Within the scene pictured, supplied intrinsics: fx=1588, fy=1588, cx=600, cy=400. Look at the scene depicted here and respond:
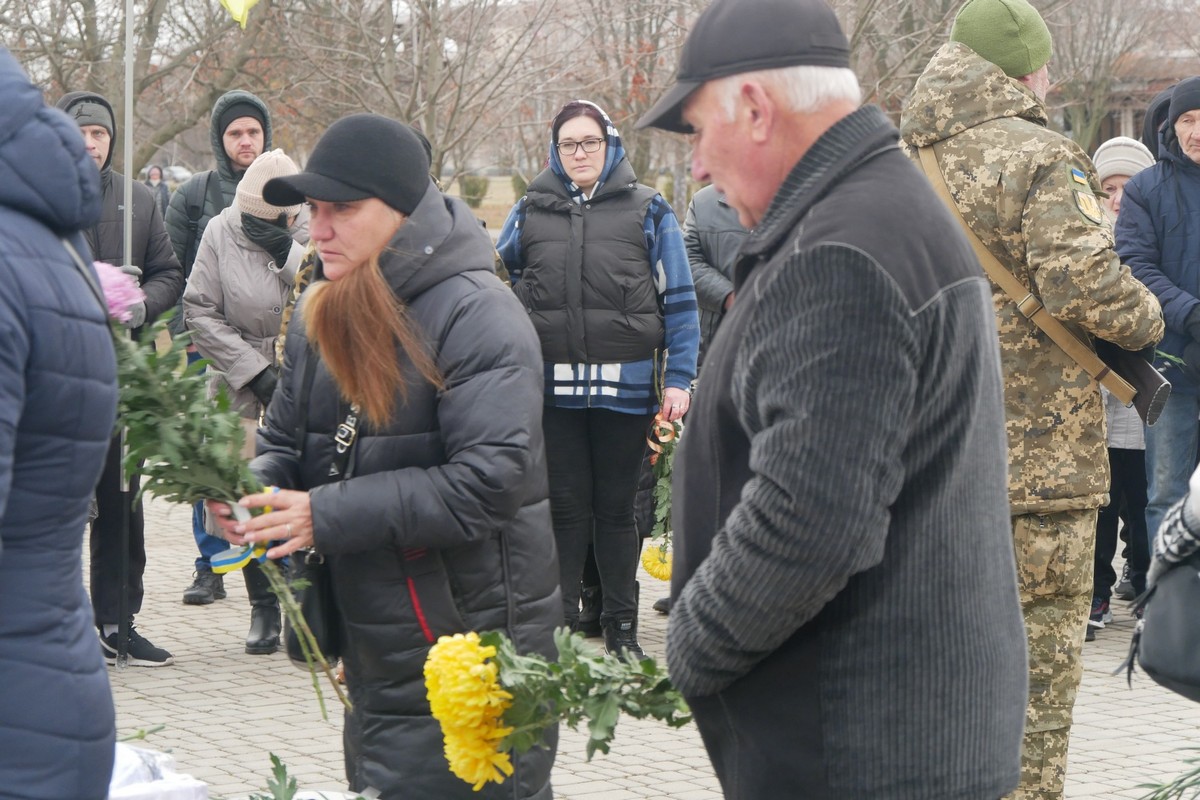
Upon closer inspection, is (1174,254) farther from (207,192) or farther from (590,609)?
(207,192)

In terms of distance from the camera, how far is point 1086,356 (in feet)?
14.6

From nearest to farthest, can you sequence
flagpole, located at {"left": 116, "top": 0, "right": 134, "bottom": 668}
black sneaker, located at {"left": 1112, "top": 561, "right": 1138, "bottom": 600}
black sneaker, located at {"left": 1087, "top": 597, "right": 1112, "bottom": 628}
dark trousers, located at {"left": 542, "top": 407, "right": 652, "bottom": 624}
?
flagpole, located at {"left": 116, "top": 0, "right": 134, "bottom": 668} → dark trousers, located at {"left": 542, "top": 407, "right": 652, "bottom": 624} → black sneaker, located at {"left": 1087, "top": 597, "right": 1112, "bottom": 628} → black sneaker, located at {"left": 1112, "top": 561, "right": 1138, "bottom": 600}

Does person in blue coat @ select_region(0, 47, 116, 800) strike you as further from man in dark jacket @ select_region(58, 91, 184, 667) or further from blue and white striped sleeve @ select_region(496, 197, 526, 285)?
blue and white striped sleeve @ select_region(496, 197, 526, 285)

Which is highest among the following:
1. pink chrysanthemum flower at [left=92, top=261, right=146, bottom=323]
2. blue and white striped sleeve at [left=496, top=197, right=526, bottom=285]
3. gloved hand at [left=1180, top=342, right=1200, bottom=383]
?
pink chrysanthemum flower at [left=92, top=261, right=146, bottom=323]

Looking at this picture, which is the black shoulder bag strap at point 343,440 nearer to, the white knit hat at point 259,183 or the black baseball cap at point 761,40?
the black baseball cap at point 761,40

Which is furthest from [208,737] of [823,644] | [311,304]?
[823,644]

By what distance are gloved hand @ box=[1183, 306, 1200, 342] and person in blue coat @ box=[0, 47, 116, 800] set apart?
5.47 meters

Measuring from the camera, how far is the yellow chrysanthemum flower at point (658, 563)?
6637mm

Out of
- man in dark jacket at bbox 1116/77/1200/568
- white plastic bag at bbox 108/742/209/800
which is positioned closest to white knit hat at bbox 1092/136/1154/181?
man in dark jacket at bbox 1116/77/1200/568

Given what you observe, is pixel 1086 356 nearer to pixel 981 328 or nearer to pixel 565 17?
pixel 981 328

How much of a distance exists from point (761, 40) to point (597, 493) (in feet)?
14.5

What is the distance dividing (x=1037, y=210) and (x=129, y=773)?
2745 mm

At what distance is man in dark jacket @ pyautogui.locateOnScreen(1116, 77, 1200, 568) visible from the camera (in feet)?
22.8

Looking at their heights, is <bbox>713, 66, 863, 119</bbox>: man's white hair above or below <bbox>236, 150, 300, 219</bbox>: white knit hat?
above
